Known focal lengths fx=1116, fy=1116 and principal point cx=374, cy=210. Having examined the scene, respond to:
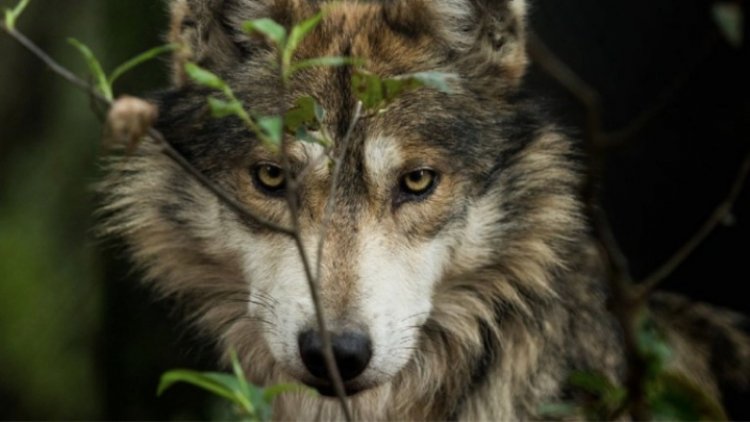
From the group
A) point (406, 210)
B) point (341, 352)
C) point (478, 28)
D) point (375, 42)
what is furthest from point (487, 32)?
point (341, 352)

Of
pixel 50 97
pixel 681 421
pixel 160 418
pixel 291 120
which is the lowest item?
pixel 160 418

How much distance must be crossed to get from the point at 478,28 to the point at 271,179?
3.25ft

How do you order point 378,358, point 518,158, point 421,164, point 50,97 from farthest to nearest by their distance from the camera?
point 50,97 < point 518,158 < point 421,164 < point 378,358

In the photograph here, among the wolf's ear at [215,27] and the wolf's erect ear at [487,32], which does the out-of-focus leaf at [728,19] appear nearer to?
the wolf's erect ear at [487,32]

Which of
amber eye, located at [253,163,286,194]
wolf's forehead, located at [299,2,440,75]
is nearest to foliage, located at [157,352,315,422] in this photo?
amber eye, located at [253,163,286,194]

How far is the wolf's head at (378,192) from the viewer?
145 inches

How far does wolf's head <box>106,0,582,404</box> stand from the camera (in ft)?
12.1

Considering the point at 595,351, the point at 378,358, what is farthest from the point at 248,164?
the point at 595,351

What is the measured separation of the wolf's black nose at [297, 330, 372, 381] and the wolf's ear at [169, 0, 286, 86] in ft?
4.36

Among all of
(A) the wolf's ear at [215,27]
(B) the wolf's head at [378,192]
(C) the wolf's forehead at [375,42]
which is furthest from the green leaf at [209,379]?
(A) the wolf's ear at [215,27]

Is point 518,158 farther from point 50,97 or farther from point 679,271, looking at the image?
point 50,97

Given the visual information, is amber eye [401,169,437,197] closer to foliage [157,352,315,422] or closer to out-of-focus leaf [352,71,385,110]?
out-of-focus leaf [352,71,385,110]

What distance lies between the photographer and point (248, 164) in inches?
155

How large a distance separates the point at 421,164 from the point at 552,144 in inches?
28.4
